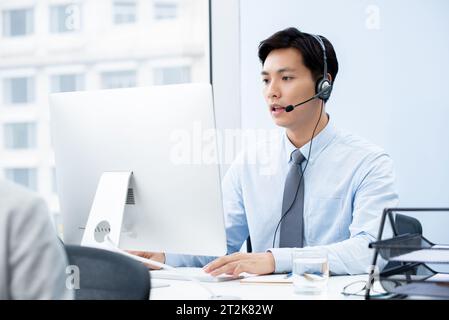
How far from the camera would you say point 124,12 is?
105 inches

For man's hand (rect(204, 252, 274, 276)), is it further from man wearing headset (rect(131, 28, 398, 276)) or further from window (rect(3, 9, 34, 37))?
window (rect(3, 9, 34, 37))

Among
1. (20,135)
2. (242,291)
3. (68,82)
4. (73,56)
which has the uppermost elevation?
(73,56)

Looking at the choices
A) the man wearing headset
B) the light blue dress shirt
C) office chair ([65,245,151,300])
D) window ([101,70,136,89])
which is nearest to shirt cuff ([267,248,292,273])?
the light blue dress shirt

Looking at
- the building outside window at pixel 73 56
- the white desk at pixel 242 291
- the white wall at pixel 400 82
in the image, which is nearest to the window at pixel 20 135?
the building outside window at pixel 73 56

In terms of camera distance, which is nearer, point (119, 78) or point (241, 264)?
point (241, 264)

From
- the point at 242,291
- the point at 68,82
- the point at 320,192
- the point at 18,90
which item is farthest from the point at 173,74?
the point at 242,291

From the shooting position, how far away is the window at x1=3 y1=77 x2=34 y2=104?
274cm

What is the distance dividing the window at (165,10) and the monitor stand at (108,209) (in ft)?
4.50

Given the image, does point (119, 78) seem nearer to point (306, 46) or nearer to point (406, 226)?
point (306, 46)

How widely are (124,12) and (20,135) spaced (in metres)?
0.69

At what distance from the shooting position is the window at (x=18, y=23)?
9.21ft

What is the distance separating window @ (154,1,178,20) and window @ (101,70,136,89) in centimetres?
25
